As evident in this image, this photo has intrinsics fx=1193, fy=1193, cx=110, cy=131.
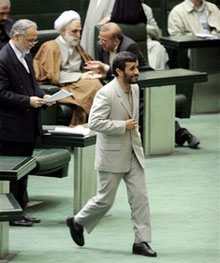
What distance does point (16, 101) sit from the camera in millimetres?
8672

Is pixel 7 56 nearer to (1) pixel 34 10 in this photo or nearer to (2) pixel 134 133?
(2) pixel 134 133

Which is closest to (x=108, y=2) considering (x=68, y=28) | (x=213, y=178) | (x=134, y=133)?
(x=68, y=28)

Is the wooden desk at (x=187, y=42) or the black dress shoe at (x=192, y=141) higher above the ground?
the wooden desk at (x=187, y=42)

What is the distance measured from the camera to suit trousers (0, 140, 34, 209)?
8.87 m

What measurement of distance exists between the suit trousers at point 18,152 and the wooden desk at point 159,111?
8.21ft

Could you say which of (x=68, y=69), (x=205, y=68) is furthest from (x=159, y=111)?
(x=205, y=68)

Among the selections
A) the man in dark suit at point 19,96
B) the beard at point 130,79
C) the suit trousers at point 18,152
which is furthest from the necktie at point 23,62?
the beard at point 130,79

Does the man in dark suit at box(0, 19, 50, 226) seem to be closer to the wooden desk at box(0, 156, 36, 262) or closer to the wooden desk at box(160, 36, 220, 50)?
the wooden desk at box(0, 156, 36, 262)

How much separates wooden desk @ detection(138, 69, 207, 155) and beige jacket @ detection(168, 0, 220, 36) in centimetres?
220

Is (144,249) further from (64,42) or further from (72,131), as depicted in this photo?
(64,42)

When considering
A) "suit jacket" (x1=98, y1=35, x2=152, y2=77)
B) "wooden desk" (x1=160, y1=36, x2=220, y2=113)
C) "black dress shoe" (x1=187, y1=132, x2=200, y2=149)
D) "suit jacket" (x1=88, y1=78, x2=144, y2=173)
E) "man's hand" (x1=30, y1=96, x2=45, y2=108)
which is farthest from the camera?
"wooden desk" (x1=160, y1=36, x2=220, y2=113)

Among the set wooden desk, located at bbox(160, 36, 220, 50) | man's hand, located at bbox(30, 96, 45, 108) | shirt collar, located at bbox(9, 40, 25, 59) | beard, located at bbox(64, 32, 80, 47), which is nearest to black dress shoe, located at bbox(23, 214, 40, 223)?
man's hand, located at bbox(30, 96, 45, 108)

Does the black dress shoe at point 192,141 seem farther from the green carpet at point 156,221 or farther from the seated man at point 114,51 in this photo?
the green carpet at point 156,221

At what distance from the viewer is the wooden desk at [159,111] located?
11.4 metres
